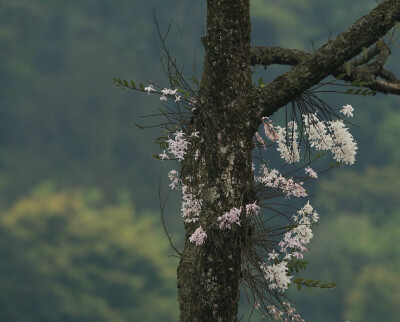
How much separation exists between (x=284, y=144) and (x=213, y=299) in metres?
2.58

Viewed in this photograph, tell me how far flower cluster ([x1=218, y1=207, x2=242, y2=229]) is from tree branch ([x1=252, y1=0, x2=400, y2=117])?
92 cm

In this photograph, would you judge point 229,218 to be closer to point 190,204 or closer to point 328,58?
point 190,204

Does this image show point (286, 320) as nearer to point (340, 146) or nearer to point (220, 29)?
point (340, 146)

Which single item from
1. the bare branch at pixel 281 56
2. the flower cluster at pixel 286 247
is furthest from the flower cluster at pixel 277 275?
the bare branch at pixel 281 56

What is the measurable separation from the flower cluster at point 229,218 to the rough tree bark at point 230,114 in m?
0.05

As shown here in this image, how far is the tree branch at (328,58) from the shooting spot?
16.7ft

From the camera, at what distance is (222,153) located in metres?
4.80

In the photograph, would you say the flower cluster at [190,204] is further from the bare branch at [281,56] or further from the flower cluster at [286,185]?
the bare branch at [281,56]

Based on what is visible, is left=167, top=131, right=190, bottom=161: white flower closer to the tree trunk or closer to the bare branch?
the tree trunk

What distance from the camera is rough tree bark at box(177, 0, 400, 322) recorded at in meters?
4.69

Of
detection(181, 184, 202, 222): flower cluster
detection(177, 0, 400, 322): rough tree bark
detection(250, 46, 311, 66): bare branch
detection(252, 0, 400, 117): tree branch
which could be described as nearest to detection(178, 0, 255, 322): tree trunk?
detection(177, 0, 400, 322): rough tree bark

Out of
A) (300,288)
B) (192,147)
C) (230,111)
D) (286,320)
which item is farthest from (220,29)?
(286,320)

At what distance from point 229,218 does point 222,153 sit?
545 mm

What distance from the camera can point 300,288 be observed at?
18.0 ft
